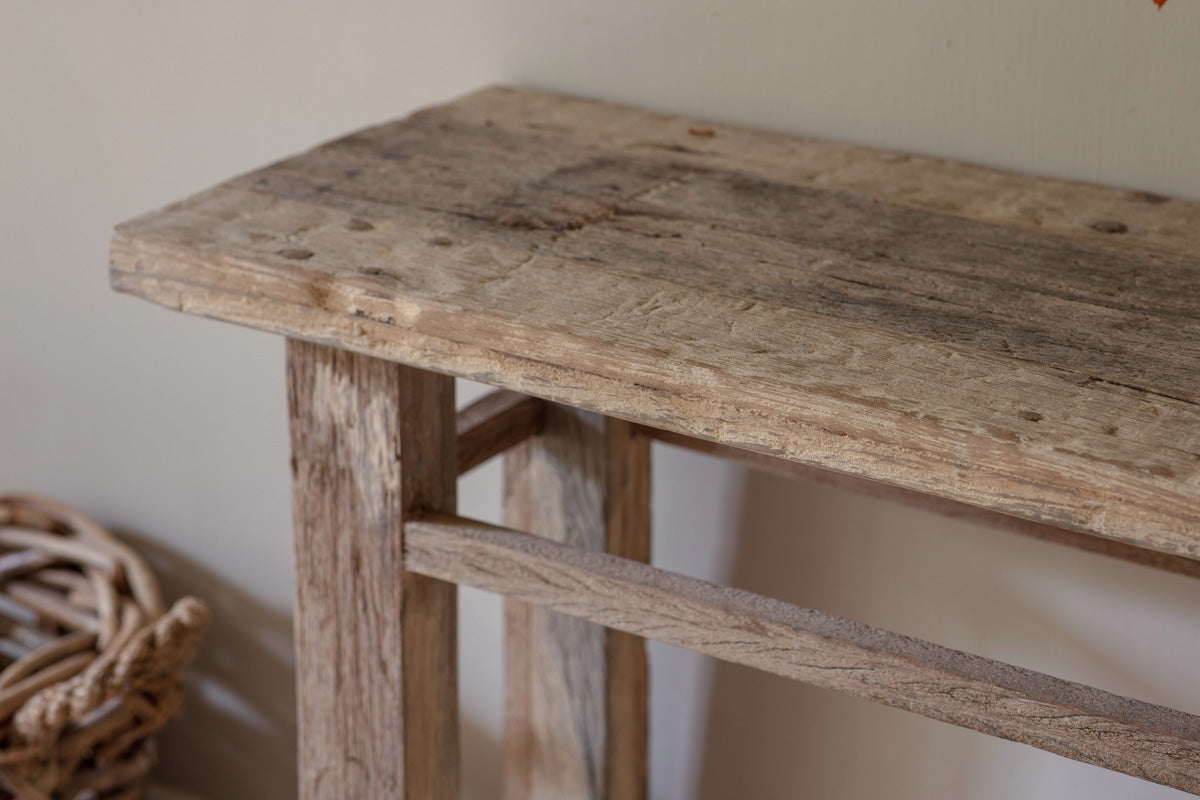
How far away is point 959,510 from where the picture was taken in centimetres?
94

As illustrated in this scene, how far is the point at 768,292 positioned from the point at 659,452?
21.5 inches

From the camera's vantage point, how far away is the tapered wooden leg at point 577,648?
3.41ft

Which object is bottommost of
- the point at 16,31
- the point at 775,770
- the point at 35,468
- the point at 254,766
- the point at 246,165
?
the point at 254,766

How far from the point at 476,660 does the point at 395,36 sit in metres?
0.67

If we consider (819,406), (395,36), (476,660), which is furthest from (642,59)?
(476,660)

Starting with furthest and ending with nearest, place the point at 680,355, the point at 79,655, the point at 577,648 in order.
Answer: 1. the point at 79,655
2. the point at 577,648
3. the point at 680,355

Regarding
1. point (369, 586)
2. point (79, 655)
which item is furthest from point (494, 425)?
point (79, 655)

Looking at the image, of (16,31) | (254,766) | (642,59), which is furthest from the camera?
(254,766)

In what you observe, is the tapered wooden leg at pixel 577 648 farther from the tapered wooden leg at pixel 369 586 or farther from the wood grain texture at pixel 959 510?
the tapered wooden leg at pixel 369 586

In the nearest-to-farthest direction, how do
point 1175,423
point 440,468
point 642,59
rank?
point 1175,423
point 440,468
point 642,59

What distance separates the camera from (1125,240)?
754 mm

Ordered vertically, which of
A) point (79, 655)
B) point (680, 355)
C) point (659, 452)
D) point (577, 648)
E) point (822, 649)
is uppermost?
point (680, 355)

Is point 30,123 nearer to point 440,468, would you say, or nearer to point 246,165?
point 246,165

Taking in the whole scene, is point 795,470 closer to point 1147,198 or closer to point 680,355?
point 1147,198
